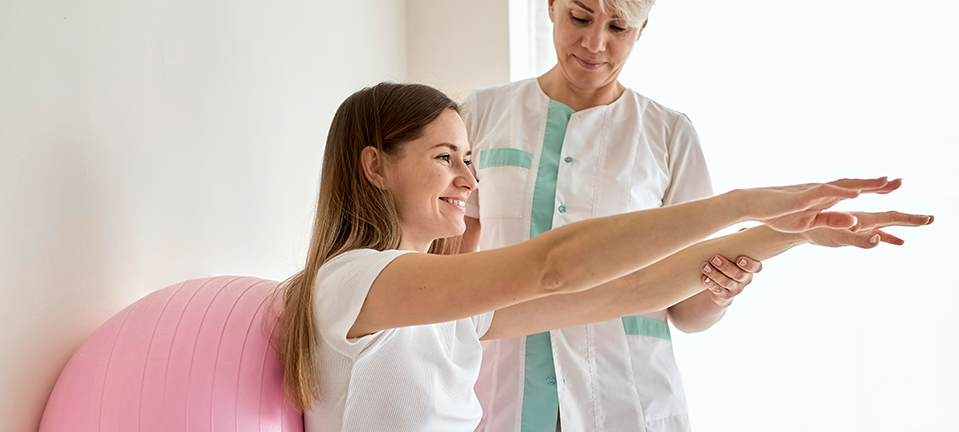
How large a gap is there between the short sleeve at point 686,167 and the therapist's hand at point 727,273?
352 mm

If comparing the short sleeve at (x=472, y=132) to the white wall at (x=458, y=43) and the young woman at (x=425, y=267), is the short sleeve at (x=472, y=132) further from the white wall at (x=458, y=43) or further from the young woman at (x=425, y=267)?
the white wall at (x=458, y=43)

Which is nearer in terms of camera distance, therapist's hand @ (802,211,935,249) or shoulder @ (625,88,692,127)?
therapist's hand @ (802,211,935,249)

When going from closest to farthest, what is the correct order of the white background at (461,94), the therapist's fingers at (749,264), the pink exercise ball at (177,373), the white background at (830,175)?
the pink exercise ball at (177,373)
the white background at (461,94)
the therapist's fingers at (749,264)
the white background at (830,175)

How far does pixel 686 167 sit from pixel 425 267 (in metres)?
0.89

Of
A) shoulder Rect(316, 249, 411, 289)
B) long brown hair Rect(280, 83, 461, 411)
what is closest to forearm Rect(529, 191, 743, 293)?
shoulder Rect(316, 249, 411, 289)

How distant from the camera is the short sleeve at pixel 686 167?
5.17 feet

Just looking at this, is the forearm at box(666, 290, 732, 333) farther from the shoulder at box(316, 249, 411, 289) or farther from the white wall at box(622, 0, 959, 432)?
the white wall at box(622, 0, 959, 432)

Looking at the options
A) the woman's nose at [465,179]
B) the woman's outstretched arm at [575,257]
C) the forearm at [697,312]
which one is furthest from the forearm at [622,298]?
the woman's outstretched arm at [575,257]

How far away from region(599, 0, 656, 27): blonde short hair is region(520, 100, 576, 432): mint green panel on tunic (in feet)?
0.93

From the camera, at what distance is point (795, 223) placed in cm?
90

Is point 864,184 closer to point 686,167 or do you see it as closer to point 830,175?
point 686,167

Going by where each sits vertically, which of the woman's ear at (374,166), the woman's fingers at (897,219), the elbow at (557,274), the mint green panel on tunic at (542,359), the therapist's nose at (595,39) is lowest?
the mint green panel on tunic at (542,359)

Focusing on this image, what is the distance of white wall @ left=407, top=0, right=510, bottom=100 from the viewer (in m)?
2.52

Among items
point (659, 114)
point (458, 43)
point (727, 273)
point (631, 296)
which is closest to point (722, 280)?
point (727, 273)
